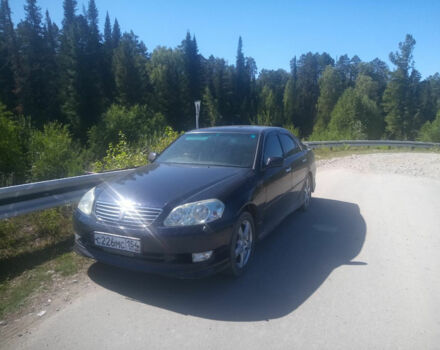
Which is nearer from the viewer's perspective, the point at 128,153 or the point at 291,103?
the point at 128,153

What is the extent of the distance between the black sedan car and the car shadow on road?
28 cm

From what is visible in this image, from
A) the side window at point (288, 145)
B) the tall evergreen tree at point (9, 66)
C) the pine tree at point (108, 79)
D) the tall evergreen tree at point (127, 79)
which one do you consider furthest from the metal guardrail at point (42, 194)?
the tall evergreen tree at point (127, 79)

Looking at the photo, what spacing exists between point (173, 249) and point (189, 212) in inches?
15.6

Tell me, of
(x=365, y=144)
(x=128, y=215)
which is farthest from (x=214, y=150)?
(x=365, y=144)

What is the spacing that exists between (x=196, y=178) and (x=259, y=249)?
1.48m

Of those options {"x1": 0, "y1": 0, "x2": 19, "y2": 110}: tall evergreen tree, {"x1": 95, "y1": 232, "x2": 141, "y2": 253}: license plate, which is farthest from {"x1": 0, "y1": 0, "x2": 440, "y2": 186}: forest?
{"x1": 95, "y1": 232, "x2": 141, "y2": 253}: license plate

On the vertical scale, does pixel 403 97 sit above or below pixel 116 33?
below

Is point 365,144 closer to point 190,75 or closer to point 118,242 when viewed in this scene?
point 118,242

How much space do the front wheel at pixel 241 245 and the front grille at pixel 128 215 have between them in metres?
0.88

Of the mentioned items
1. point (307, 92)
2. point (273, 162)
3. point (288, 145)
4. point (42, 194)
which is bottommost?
point (42, 194)

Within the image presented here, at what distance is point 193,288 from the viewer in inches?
136

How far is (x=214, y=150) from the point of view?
473 centimetres

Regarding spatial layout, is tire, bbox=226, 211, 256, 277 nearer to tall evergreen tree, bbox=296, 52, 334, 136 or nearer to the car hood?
the car hood

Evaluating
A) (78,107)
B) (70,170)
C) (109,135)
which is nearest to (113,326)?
(70,170)
